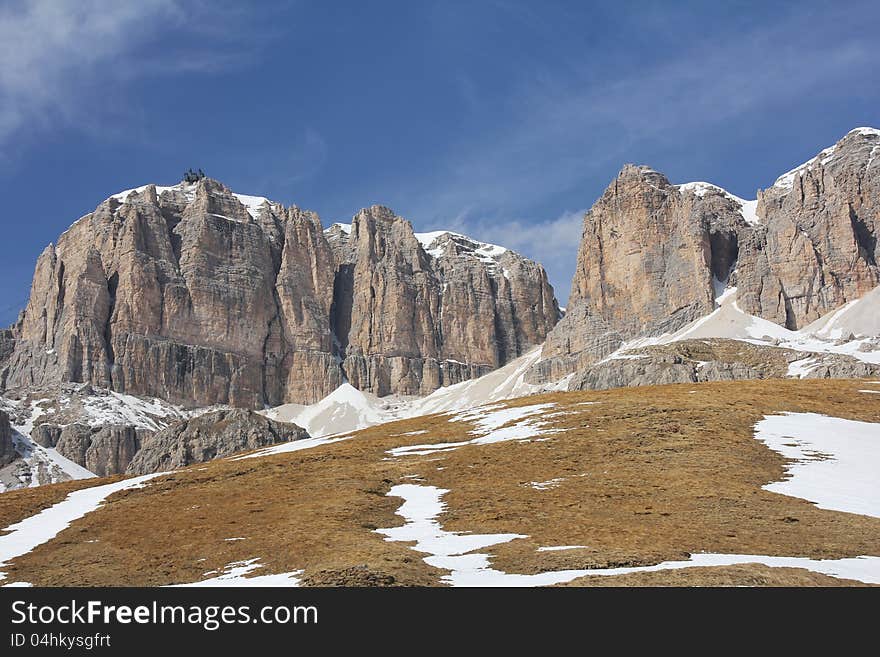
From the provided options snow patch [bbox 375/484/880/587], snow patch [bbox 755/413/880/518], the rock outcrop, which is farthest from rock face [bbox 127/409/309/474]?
snow patch [bbox 375/484/880/587]

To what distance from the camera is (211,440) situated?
404 feet

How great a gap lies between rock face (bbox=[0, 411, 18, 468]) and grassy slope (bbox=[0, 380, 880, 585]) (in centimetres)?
15585

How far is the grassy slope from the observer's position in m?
23.0

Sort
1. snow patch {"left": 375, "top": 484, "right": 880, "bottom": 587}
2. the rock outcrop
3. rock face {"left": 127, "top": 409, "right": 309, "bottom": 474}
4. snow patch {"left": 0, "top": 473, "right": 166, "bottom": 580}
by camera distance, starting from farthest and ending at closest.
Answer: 1. the rock outcrop
2. rock face {"left": 127, "top": 409, "right": 309, "bottom": 474}
3. snow patch {"left": 0, "top": 473, "right": 166, "bottom": 580}
4. snow patch {"left": 375, "top": 484, "right": 880, "bottom": 587}

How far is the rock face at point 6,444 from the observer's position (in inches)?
7530

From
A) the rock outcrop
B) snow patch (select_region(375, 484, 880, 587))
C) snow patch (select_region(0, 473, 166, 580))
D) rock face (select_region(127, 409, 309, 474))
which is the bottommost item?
snow patch (select_region(375, 484, 880, 587))

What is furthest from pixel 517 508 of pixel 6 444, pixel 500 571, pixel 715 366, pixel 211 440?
pixel 6 444

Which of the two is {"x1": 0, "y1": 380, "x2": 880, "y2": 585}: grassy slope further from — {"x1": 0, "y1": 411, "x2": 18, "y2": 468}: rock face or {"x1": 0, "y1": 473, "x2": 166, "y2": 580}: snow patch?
{"x1": 0, "y1": 411, "x2": 18, "y2": 468}: rock face

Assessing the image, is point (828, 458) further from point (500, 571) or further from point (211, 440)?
point (211, 440)

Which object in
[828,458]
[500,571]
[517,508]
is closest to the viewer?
[500,571]

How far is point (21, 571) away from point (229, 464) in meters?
29.6

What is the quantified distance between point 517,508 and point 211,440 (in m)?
98.2

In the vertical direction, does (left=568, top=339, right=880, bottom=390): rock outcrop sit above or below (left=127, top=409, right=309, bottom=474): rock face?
above
